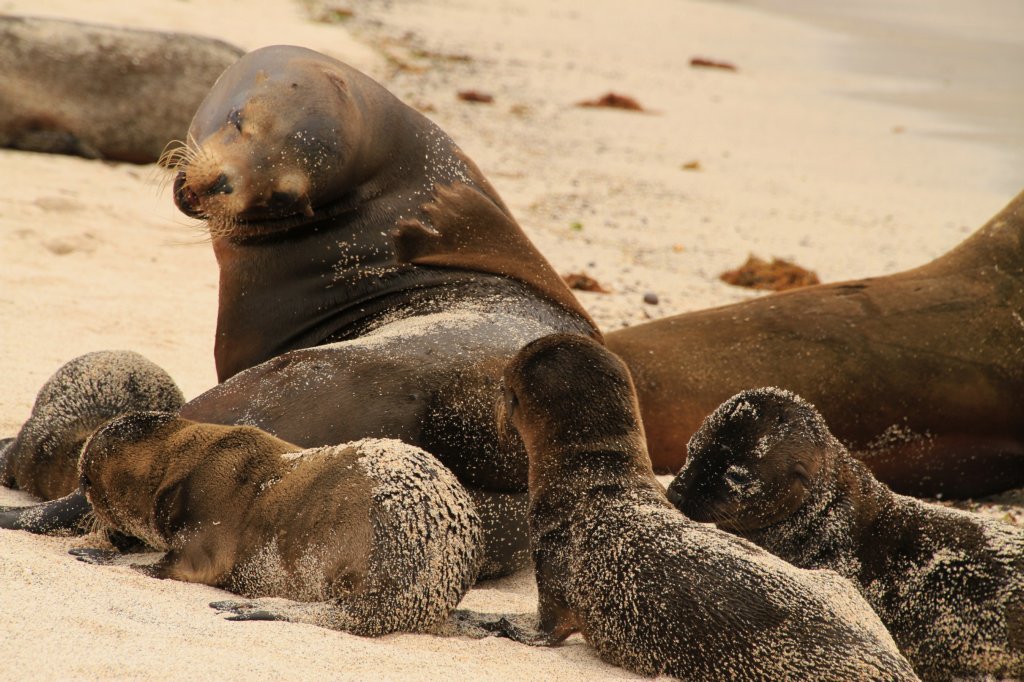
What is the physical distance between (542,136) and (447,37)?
8.10 metres

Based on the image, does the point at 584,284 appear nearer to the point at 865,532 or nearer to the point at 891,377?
the point at 891,377

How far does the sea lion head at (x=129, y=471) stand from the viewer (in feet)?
14.2

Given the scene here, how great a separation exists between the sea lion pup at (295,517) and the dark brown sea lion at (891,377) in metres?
2.64

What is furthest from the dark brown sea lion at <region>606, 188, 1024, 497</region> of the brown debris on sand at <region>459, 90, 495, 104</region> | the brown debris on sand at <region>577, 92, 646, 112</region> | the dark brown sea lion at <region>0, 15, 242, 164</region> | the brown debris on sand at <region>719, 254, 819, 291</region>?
the brown debris on sand at <region>577, 92, 646, 112</region>

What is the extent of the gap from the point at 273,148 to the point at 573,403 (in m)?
1.78

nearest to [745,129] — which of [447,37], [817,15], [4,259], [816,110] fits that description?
[816,110]

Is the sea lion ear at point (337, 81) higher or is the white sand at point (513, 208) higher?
the sea lion ear at point (337, 81)

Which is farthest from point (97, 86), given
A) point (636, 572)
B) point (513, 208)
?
point (636, 572)

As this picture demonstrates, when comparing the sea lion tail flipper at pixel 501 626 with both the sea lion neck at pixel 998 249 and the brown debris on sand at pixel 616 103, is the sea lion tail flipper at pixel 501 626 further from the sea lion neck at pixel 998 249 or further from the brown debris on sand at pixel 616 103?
the brown debris on sand at pixel 616 103

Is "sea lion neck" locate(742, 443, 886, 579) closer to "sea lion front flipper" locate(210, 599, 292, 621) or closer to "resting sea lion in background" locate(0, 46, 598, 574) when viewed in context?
"resting sea lion in background" locate(0, 46, 598, 574)

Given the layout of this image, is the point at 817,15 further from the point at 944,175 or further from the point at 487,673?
the point at 487,673

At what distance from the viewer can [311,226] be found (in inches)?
220

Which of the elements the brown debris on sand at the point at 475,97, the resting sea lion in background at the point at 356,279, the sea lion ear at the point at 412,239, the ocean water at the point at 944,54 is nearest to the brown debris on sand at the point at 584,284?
the resting sea lion in background at the point at 356,279

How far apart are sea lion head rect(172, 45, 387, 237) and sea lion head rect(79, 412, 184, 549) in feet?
3.68
